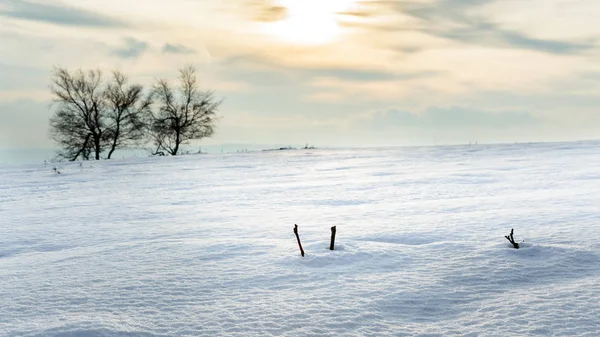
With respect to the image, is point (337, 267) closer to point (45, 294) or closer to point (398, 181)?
point (45, 294)

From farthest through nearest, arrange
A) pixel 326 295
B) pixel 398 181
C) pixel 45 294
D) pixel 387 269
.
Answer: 1. pixel 398 181
2. pixel 387 269
3. pixel 45 294
4. pixel 326 295

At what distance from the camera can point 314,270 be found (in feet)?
9.66

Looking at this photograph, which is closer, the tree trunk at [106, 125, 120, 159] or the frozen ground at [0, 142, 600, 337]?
the frozen ground at [0, 142, 600, 337]

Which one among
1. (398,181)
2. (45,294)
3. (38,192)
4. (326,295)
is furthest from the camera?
(38,192)

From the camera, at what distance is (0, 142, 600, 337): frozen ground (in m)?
2.23

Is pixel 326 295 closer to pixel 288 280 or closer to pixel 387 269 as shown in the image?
pixel 288 280

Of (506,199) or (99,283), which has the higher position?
(506,199)

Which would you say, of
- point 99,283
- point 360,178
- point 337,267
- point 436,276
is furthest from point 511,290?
point 360,178

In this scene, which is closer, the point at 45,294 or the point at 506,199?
the point at 45,294

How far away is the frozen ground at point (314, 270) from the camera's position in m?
2.23

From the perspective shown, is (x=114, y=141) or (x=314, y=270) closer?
(x=314, y=270)

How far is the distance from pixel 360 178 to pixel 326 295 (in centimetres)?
660

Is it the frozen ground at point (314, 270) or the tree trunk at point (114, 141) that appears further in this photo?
the tree trunk at point (114, 141)

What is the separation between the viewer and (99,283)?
2844 millimetres
